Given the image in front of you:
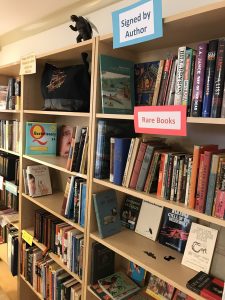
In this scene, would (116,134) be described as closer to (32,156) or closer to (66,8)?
(32,156)

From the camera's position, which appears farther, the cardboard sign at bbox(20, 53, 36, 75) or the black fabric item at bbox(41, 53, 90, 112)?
the cardboard sign at bbox(20, 53, 36, 75)

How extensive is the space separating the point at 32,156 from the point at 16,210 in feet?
2.48

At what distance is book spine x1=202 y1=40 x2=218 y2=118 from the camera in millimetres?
855

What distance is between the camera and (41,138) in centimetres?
188

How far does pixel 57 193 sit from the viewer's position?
199cm

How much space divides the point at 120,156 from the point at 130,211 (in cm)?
40

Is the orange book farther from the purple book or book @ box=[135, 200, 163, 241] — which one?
book @ box=[135, 200, 163, 241]

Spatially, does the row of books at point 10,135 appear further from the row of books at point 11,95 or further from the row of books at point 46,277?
the row of books at point 46,277

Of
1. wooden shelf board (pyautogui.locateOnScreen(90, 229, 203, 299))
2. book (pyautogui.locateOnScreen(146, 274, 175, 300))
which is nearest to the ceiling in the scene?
wooden shelf board (pyautogui.locateOnScreen(90, 229, 203, 299))

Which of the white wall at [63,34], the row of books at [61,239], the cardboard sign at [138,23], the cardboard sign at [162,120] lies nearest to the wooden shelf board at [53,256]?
the row of books at [61,239]

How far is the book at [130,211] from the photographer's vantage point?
139 cm

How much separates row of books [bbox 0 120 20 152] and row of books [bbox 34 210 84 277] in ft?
1.98

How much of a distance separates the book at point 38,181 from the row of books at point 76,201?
0.42m

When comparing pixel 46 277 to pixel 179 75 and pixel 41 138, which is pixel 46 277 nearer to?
pixel 41 138
